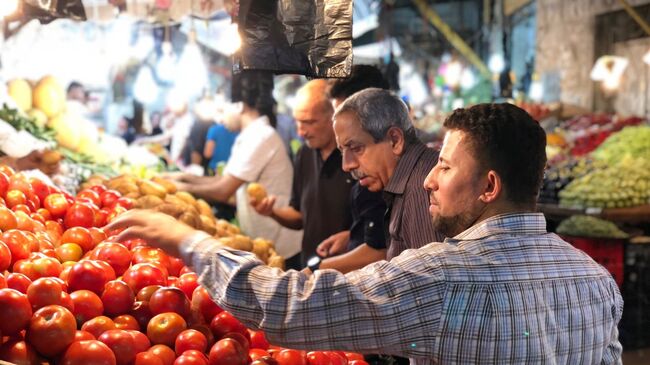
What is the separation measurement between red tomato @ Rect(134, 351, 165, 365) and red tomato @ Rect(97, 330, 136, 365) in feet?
0.06

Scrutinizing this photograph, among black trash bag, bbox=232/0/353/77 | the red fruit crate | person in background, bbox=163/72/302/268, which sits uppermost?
black trash bag, bbox=232/0/353/77

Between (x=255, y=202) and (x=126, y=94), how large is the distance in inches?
621

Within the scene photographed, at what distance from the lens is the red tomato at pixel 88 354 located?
2.02m

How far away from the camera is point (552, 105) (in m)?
14.4

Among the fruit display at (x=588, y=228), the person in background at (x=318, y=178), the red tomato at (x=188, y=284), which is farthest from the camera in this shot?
the fruit display at (x=588, y=228)

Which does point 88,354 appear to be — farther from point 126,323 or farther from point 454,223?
point 454,223

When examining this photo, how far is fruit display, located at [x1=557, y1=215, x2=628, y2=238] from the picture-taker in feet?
21.5

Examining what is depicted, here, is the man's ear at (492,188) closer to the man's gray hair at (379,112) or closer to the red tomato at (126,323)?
the red tomato at (126,323)

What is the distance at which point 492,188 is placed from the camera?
1977 mm

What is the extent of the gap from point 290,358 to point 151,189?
107 inches

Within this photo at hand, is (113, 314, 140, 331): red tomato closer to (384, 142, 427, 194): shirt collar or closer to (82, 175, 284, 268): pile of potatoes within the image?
(384, 142, 427, 194): shirt collar

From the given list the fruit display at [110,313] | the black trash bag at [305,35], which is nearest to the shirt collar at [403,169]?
the black trash bag at [305,35]

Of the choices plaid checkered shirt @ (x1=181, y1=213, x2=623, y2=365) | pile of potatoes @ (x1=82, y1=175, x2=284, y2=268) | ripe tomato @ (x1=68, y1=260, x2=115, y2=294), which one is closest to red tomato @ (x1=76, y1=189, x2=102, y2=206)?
pile of potatoes @ (x1=82, y1=175, x2=284, y2=268)

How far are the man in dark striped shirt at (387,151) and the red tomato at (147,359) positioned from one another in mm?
1218
